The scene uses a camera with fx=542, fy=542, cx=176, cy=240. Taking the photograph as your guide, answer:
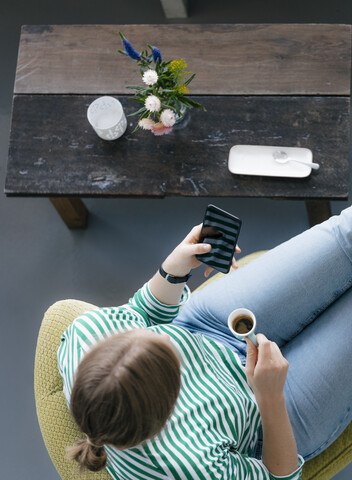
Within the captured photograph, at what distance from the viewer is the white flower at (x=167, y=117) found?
136 cm

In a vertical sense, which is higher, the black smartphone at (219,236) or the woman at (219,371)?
the black smartphone at (219,236)

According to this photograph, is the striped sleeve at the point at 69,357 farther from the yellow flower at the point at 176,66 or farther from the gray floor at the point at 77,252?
the gray floor at the point at 77,252

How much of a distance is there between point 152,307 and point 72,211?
2.74 feet

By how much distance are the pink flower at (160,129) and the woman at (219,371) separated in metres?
0.35

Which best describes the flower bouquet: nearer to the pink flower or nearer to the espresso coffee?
the pink flower

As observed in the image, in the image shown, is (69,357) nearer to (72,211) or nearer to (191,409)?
(191,409)

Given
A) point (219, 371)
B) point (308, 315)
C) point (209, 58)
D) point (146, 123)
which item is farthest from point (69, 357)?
point (209, 58)

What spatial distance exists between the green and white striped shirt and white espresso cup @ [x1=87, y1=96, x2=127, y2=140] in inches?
19.5

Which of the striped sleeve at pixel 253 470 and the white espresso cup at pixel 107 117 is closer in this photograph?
the striped sleeve at pixel 253 470

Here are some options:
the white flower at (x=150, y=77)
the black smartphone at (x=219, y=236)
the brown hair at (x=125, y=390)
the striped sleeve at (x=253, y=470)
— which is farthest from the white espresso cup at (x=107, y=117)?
the striped sleeve at (x=253, y=470)

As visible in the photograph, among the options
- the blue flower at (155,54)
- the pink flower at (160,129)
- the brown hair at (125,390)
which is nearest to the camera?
the brown hair at (125,390)

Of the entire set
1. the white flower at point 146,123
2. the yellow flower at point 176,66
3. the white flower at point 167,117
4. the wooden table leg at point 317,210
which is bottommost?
the wooden table leg at point 317,210

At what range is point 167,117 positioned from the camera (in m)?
1.36

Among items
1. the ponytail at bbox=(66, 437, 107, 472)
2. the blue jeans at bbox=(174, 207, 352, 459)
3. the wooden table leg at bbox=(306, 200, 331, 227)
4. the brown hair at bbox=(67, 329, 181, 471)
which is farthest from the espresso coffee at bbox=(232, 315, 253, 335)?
the wooden table leg at bbox=(306, 200, 331, 227)
